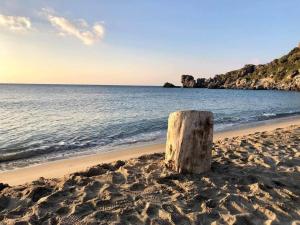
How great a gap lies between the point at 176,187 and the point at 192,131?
1.25 metres

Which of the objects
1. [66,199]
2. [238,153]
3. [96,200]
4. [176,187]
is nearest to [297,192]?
[176,187]

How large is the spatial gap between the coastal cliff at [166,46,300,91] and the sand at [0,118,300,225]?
354 feet

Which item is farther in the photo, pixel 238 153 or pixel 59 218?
pixel 238 153

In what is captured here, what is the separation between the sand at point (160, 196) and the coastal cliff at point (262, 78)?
10788cm

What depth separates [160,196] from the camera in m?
5.98

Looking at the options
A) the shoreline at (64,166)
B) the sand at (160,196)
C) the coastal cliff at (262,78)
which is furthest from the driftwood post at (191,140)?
the coastal cliff at (262,78)

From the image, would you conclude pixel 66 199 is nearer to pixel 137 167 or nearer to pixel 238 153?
pixel 137 167

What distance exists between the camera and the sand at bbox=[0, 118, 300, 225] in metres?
5.13

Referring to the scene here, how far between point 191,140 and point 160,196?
5.10 feet

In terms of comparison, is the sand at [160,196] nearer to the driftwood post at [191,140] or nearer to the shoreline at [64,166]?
the driftwood post at [191,140]

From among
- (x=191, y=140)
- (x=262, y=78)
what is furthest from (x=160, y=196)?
(x=262, y=78)

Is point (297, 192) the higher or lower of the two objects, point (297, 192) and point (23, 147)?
the higher

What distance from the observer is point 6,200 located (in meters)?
5.77

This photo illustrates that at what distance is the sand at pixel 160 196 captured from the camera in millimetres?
5133
